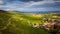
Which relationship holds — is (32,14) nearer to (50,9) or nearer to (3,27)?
(50,9)

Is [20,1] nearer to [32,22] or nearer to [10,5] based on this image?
[10,5]

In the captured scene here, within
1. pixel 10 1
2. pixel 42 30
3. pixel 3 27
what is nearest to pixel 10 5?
pixel 10 1

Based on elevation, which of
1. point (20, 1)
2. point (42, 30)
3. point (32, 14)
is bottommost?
point (42, 30)

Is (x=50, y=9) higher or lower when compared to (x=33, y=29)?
higher

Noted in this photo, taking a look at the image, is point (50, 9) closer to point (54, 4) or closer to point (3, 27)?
point (54, 4)

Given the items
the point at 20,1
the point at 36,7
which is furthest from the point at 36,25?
the point at 20,1

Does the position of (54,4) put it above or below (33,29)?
above
